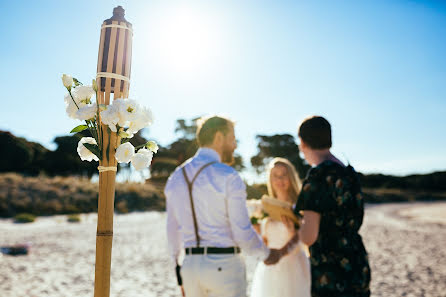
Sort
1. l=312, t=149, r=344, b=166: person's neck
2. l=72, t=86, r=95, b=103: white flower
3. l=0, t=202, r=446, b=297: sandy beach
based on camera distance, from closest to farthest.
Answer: l=72, t=86, r=95, b=103: white flower < l=312, t=149, r=344, b=166: person's neck < l=0, t=202, r=446, b=297: sandy beach

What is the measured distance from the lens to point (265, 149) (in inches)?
2206

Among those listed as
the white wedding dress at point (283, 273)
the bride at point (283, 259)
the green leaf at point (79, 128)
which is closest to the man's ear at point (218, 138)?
the green leaf at point (79, 128)

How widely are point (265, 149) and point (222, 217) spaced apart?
54079 millimetres

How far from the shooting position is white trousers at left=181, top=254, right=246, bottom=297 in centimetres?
225

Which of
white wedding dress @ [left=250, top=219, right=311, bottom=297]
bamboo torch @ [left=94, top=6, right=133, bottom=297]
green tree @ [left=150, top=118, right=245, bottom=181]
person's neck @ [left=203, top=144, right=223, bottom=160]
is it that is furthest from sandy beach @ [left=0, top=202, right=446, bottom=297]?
green tree @ [left=150, top=118, right=245, bottom=181]

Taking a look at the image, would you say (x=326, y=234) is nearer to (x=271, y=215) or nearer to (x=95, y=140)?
(x=271, y=215)

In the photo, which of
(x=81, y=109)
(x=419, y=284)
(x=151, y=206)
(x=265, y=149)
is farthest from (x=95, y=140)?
(x=265, y=149)

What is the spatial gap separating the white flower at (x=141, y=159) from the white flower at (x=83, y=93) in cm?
35

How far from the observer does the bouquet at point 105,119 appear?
173cm

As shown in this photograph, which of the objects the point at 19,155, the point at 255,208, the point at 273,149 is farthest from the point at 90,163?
the point at 255,208

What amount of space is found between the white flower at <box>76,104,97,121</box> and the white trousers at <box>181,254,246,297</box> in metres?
1.04

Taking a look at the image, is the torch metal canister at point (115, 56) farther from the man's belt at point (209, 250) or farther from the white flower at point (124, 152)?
the man's belt at point (209, 250)

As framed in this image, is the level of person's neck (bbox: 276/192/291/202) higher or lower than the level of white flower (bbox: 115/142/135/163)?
lower

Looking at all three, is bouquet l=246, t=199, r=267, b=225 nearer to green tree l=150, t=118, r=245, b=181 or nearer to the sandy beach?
the sandy beach
